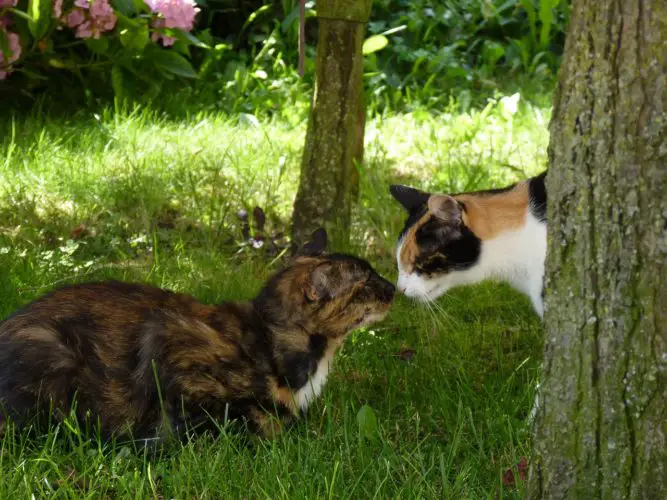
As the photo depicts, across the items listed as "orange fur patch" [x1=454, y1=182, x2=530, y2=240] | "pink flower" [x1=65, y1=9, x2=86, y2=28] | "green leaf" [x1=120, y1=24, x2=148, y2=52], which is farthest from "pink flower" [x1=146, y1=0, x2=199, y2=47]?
"orange fur patch" [x1=454, y1=182, x2=530, y2=240]

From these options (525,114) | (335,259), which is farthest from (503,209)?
(525,114)

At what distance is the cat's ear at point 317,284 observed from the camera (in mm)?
3361

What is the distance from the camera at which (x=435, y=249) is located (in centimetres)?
384

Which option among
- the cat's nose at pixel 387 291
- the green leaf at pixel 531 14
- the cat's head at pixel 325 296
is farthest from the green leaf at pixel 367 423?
the green leaf at pixel 531 14

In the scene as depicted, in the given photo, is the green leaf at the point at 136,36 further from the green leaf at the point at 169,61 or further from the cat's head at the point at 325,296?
the cat's head at the point at 325,296

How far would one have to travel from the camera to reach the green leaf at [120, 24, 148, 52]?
5.89 meters

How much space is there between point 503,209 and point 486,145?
87.4 inches

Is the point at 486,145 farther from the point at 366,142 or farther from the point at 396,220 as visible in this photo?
the point at 396,220

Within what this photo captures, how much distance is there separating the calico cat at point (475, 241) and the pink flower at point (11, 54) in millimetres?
2776

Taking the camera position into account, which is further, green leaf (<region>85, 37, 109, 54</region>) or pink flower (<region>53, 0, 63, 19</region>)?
green leaf (<region>85, 37, 109, 54</region>)

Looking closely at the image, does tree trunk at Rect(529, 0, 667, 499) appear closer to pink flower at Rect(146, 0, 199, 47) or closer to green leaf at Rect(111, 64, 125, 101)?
pink flower at Rect(146, 0, 199, 47)

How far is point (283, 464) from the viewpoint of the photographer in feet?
9.32

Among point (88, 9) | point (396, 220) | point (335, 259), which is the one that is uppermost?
point (88, 9)

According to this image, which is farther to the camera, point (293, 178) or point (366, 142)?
point (366, 142)
